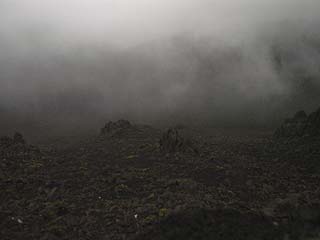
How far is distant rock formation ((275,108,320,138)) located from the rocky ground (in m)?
2.87

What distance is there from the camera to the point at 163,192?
48.1 metres

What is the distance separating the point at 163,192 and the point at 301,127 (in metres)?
51.2

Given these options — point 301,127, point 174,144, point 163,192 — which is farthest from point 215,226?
point 301,127

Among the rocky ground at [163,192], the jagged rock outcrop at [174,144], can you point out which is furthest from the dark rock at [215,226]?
the jagged rock outcrop at [174,144]

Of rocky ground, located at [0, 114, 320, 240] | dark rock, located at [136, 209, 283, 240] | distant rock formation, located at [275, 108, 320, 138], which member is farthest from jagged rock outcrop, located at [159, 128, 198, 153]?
dark rock, located at [136, 209, 283, 240]

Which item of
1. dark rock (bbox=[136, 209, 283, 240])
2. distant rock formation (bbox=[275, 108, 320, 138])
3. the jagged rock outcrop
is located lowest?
dark rock (bbox=[136, 209, 283, 240])

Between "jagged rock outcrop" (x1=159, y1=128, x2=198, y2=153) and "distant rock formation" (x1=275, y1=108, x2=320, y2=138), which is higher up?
"distant rock formation" (x1=275, y1=108, x2=320, y2=138)

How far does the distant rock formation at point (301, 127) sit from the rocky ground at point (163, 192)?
2.87 meters

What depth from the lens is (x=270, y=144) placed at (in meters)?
87.1

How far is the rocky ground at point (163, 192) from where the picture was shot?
38.6m

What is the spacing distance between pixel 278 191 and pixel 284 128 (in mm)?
47146

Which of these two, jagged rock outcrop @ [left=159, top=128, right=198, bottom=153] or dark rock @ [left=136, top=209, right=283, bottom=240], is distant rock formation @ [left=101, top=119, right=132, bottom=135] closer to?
jagged rock outcrop @ [left=159, top=128, right=198, bottom=153]

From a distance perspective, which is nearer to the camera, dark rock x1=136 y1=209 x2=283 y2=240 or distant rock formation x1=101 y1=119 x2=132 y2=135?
dark rock x1=136 y1=209 x2=283 y2=240

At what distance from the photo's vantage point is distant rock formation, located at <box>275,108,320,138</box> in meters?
84.0
